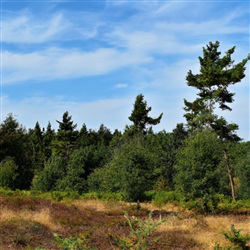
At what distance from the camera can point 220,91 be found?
3366cm

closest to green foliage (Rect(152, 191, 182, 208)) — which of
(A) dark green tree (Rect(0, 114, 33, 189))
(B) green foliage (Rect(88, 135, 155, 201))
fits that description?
(B) green foliage (Rect(88, 135, 155, 201))

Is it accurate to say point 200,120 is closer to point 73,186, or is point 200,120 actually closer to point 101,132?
point 73,186

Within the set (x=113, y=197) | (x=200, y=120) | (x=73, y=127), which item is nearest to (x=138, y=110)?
(x=73, y=127)

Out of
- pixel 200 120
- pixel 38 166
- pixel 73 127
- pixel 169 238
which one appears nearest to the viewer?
pixel 169 238

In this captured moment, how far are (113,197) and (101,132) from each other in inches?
2423

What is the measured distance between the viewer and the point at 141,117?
54531mm

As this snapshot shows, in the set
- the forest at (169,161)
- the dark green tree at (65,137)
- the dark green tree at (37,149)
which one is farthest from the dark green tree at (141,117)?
the dark green tree at (37,149)

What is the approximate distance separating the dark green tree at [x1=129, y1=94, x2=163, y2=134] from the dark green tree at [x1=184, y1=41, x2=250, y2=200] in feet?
55.8

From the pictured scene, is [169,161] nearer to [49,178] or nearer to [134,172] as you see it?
[49,178]

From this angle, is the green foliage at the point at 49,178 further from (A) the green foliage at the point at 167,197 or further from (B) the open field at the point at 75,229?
(B) the open field at the point at 75,229

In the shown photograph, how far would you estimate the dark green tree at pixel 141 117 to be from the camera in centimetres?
5381

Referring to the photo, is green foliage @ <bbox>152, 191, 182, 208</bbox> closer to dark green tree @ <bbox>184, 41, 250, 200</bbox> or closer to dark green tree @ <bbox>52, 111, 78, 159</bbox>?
dark green tree @ <bbox>184, 41, 250, 200</bbox>

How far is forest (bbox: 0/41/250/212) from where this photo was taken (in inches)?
951

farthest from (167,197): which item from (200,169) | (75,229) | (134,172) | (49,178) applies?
(75,229)
